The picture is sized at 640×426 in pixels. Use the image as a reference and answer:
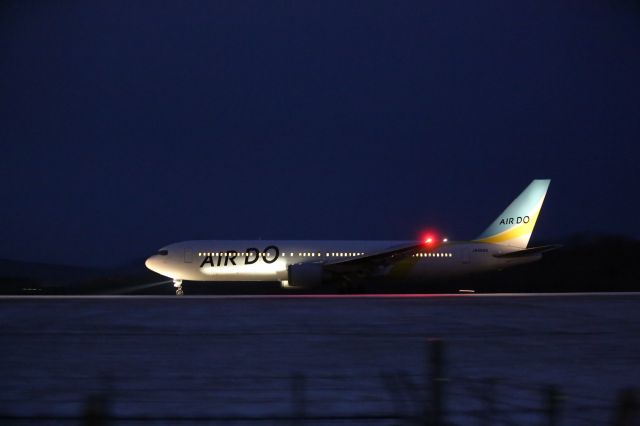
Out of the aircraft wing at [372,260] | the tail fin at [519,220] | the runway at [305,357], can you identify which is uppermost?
the tail fin at [519,220]

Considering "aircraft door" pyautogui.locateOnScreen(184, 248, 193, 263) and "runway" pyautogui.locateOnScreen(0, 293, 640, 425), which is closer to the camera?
"runway" pyautogui.locateOnScreen(0, 293, 640, 425)

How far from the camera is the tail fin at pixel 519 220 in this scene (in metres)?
32.8

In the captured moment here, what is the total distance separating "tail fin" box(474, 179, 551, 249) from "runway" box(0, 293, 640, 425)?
50.3 ft

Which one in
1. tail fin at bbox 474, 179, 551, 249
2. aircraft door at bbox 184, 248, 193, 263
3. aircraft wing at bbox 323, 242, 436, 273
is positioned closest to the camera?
aircraft wing at bbox 323, 242, 436, 273

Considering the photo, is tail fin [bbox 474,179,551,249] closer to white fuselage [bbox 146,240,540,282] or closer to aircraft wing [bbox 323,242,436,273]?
white fuselage [bbox 146,240,540,282]

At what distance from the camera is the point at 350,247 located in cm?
3162

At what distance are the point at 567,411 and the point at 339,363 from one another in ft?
12.2

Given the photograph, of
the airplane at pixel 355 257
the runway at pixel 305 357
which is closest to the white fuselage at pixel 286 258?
the airplane at pixel 355 257

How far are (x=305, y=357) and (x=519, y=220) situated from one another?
2406 cm

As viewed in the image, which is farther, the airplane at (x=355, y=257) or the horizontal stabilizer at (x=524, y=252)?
the horizontal stabilizer at (x=524, y=252)

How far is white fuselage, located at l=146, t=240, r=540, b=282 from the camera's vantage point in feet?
100

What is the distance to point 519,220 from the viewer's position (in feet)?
108

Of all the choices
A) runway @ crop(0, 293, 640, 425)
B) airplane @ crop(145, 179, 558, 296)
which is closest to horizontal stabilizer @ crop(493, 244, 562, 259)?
airplane @ crop(145, 179, 558, 296)

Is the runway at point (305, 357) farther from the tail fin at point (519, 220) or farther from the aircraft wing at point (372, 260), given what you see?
the tail fin at point (519, 220)
